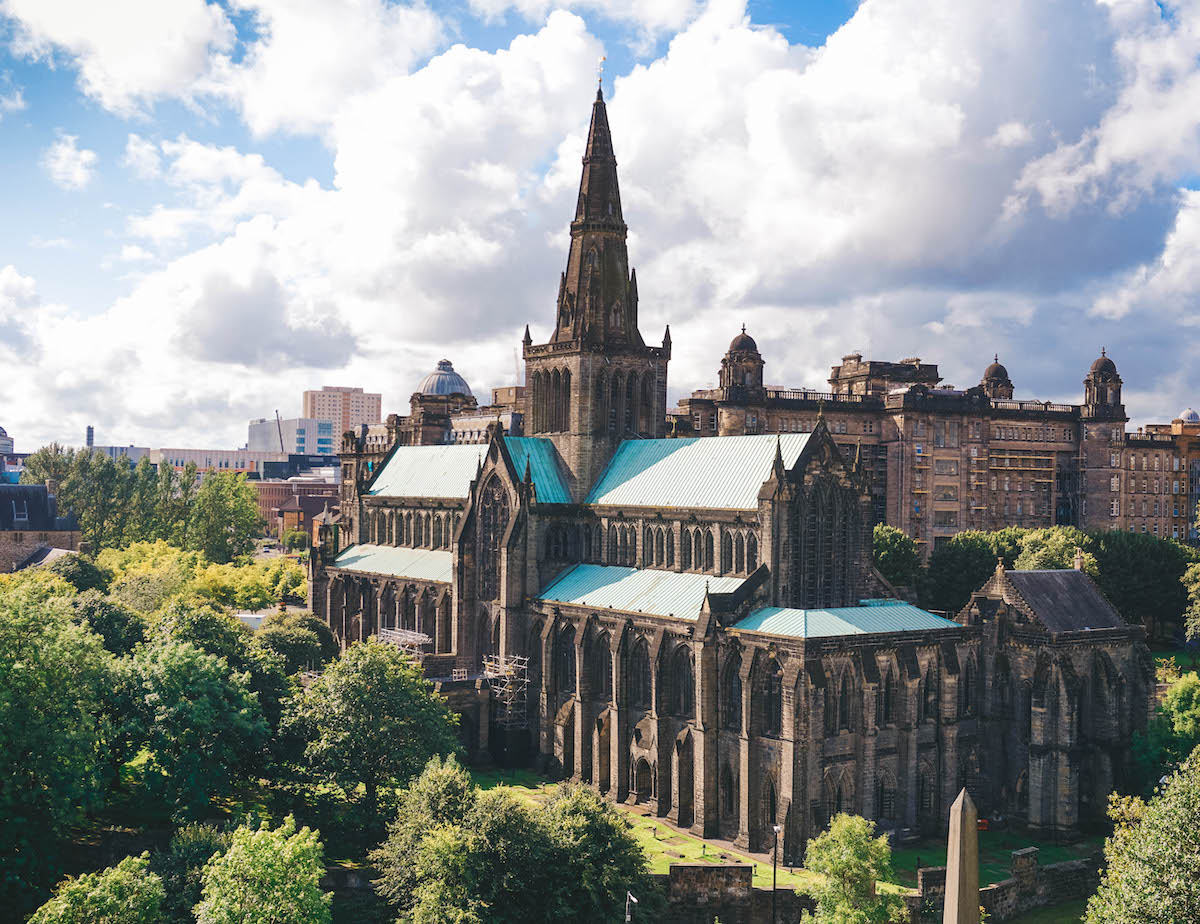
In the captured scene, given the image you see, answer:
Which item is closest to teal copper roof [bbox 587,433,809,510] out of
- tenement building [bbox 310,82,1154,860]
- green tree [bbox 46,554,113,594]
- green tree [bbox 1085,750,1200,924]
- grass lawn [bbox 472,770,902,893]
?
tenement building [bbox 310,82,1154,860]

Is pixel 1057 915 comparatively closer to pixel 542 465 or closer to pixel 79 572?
pixel 542 465

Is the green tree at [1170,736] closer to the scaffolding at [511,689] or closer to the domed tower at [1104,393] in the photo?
the scaffolding at [511,689]

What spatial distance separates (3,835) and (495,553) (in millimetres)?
44575

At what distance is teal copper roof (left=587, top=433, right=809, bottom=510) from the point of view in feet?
248

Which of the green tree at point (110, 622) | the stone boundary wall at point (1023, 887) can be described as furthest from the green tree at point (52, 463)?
the stone boundary wall at point (1023, 887)

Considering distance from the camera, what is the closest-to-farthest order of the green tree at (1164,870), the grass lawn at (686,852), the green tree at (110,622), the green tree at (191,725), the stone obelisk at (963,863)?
the stone obelisk at (963,863)
the green tree at (1164,870)
the grass lawn at (686,852)
the green tree at (191,725)
the green tree at (110,622)

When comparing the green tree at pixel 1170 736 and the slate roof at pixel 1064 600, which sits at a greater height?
the slate roof at pixel 1064 600

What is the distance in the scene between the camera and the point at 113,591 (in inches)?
4323

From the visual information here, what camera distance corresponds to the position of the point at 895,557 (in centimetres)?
10925

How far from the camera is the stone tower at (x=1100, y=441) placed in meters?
150

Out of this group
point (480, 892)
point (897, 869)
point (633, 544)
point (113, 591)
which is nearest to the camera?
point (480, 892)

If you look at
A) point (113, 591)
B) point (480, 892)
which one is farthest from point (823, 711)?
point (113, 591)

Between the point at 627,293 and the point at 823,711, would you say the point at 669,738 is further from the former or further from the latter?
the point at 627,293

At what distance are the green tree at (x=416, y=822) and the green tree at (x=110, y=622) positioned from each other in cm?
3459
